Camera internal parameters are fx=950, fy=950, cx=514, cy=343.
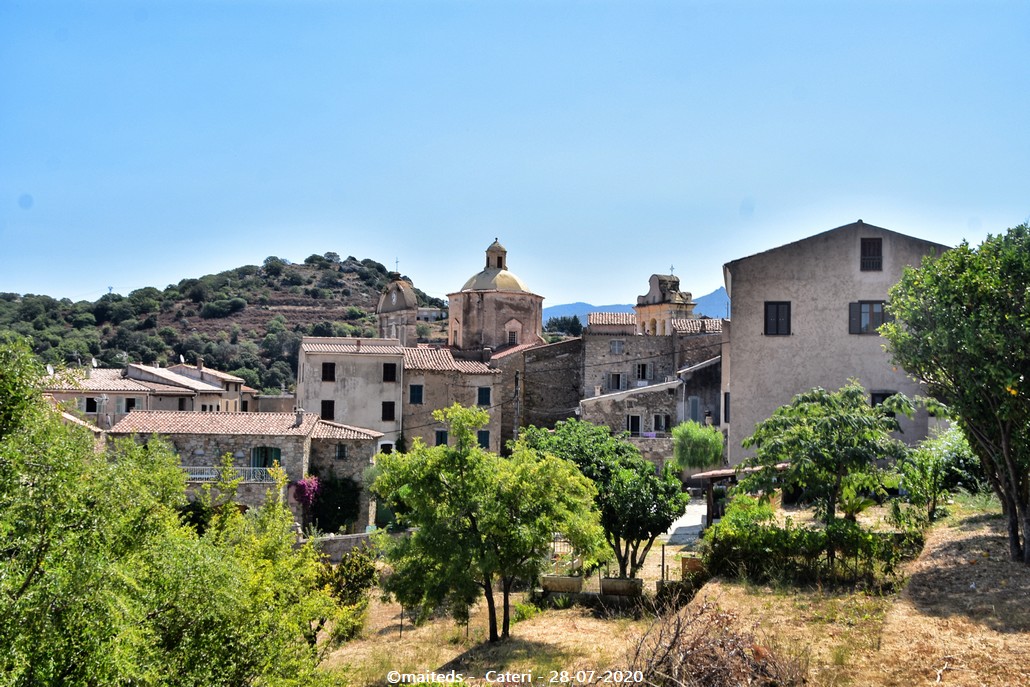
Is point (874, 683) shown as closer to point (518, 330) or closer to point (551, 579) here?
point (551, 579)

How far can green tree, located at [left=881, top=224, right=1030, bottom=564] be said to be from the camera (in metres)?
16.6

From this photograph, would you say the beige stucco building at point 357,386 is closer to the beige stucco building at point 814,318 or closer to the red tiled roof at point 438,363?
the red tiled roof at point 438,363

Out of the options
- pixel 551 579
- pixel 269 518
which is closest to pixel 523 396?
pixel 551 579

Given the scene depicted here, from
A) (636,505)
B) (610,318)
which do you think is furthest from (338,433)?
(610,318)

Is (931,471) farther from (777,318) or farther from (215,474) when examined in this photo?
(215,474)

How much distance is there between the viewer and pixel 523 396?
55219 millimetres

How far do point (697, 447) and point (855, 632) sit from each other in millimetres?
26576

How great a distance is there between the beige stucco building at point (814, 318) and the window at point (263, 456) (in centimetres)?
1829

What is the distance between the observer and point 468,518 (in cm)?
2050

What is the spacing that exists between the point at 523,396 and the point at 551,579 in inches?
1218

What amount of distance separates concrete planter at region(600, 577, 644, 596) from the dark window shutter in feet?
44.6

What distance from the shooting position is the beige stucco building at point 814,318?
31.8 meters

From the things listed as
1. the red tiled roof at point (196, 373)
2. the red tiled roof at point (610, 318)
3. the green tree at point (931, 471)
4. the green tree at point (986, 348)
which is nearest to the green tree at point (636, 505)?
the green tree at point (931, 471)

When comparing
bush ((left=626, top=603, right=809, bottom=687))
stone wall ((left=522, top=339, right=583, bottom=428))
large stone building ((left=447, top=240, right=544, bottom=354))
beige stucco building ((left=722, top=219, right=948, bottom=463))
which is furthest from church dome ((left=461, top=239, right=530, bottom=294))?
bush ((left=626, top=603, right=809, bottom=687))
